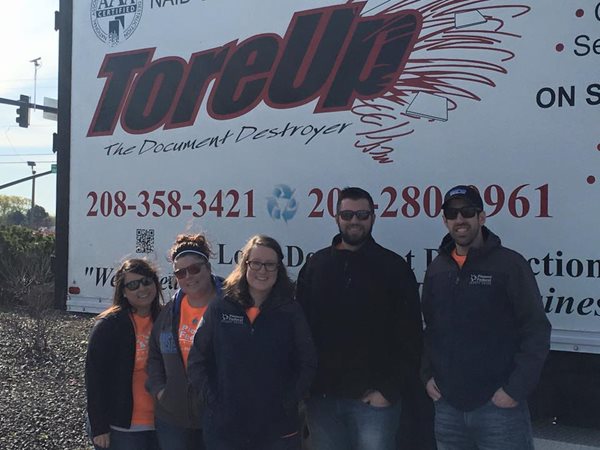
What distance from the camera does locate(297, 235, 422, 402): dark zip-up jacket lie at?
2.76 meters

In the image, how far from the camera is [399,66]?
10.8 feet

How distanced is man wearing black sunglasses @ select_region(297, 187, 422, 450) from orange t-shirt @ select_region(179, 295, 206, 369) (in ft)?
1.59

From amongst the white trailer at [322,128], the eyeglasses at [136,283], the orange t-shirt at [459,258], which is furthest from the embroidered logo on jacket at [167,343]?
the orange t-shirt at [459,258]

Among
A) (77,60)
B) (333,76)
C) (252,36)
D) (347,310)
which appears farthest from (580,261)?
(77,60)

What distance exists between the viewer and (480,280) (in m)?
2.58

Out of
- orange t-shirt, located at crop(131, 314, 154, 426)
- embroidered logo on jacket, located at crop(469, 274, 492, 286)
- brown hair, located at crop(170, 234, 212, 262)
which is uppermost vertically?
brown hair, located at crop(170, 234, 212, 262)

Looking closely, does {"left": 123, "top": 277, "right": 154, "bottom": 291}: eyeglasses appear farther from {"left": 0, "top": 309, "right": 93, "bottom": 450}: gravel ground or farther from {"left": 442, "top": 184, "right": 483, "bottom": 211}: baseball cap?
{"left": 0, "top": 309, "right": 93, "bottom": 450}: gravel ground

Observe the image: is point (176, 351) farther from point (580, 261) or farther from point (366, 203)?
point (580, 261)

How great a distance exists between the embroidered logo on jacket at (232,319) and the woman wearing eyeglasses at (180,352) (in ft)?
0.42

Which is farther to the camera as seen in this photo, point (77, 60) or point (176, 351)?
point (77, 60)

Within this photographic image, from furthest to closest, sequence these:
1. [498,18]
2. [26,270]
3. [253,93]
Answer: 1. [26,270]
2. [253,93]
3. [498,18]

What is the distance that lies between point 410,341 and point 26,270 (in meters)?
9.33

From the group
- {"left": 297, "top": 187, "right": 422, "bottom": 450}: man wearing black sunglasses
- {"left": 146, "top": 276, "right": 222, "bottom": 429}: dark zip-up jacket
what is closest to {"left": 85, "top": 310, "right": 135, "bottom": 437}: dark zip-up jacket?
{"left": 146, "top": 276, "right": 222, "bottom": 429}: dark zip-up jacket

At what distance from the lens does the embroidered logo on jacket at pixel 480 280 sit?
8.45 ft
